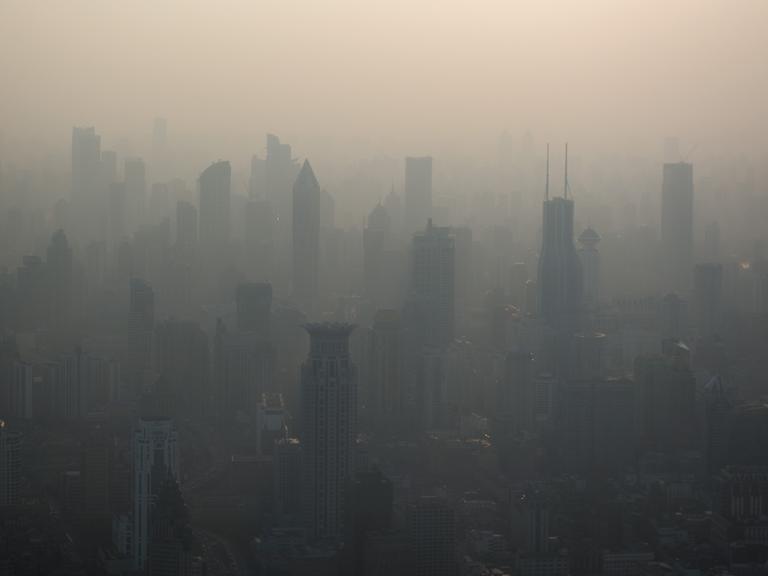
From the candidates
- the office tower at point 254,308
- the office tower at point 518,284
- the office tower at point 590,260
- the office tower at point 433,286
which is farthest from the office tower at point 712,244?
the office tower at point 254,308

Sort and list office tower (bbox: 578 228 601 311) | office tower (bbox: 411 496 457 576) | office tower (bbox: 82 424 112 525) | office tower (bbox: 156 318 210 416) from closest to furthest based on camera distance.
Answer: office tower (bbox: 411 496 457 576) < office tower (bbox: 82 424 112 525) < office tower (bbox: 156 318 210 416) < office tower (bbox: 578 228 601 311)

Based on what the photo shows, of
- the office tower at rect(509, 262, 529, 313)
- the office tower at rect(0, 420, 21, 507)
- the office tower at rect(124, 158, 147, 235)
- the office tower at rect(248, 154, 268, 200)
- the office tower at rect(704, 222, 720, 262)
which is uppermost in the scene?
the office tower at rect(248, 154, 268, 200)

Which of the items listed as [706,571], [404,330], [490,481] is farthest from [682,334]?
[706,571]

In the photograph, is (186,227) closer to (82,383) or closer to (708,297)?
(82,383)

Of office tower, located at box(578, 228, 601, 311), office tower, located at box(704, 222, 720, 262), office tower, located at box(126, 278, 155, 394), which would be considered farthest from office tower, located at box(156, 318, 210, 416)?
office tower, located at box(704, 222, 720, 262)

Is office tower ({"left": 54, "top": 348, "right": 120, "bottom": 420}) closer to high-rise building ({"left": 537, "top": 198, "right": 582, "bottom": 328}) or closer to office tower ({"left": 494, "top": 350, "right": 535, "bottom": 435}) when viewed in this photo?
office tower ({"left": 494, "top": 350, "right": 535, "bottom": 435})

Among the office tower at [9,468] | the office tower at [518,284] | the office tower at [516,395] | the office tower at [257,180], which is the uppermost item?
the office tower at [257,180]

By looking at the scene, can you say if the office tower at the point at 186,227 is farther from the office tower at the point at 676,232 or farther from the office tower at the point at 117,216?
the office tower at the point at 676,232
